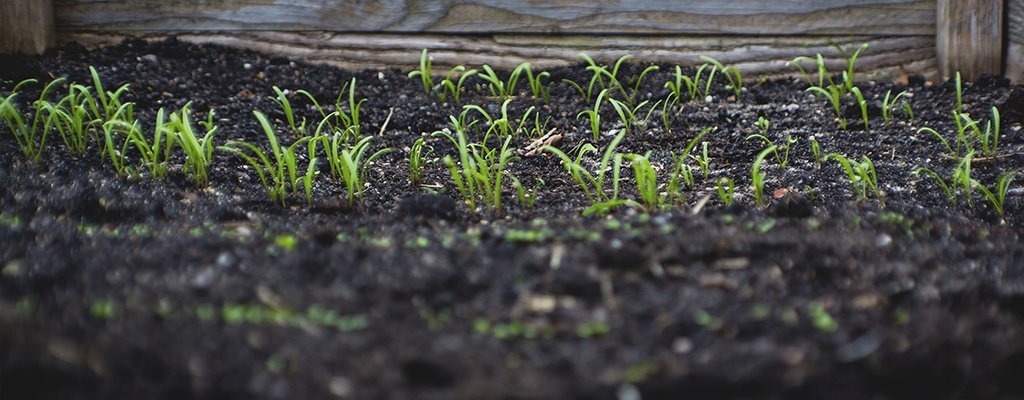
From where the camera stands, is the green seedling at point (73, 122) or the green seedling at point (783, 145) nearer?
the green seedling at point (73, 122)

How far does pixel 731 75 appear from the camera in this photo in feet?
11.3

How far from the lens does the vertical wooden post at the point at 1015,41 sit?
124 inches

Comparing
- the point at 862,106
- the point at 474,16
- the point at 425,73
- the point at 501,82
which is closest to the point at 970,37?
the point at 862,106

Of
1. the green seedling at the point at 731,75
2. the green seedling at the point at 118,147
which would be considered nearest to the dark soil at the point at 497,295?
the green seedling at the point at 118,147

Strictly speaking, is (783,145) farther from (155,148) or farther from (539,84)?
(155,148)

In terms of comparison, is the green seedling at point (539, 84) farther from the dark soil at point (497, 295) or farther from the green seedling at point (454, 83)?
the dark soil at point (497, 295)

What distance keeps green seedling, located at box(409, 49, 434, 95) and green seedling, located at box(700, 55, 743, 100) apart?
1194 millimetres

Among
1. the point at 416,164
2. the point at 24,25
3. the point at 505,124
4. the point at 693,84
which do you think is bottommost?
the point at 416,164

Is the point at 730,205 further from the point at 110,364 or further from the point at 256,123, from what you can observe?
the point at 256,123

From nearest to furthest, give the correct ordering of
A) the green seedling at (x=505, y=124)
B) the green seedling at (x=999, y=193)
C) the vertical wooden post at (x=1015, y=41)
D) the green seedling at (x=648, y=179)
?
the green seedling at (x=648, y=179), the green seedling at (x=999, y=193), the green seedling at (x=505, y=124), the vertical wooden post at (x=1015, y=41)

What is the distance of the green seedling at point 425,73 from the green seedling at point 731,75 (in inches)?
47.0

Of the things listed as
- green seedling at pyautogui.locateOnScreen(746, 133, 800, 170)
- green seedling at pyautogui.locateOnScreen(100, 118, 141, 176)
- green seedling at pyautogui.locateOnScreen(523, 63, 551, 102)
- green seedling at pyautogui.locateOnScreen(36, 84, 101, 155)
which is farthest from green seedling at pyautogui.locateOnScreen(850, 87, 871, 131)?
green seedling at pyautogui.locateOnScreen(36, 84, 101, 155)

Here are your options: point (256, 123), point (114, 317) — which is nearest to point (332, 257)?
point (114, 317)

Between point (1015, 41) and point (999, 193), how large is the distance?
1328 mm
